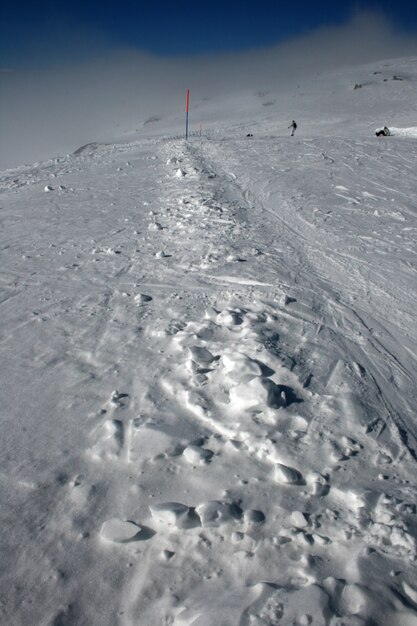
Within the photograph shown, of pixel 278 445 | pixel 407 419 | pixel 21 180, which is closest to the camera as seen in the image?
pixel 278 445

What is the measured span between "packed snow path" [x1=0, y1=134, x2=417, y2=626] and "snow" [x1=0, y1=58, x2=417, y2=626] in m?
0.01

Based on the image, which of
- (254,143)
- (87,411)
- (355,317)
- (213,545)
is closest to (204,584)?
(213,545)

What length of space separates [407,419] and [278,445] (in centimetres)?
106

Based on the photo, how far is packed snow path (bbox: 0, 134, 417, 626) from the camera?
91.6 inches

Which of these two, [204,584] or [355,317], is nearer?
[204,584]

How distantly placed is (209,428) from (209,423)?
49 mm

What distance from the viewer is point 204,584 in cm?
234

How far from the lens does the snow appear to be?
233 centimetres

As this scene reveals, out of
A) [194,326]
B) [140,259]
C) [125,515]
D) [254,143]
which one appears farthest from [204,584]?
[254,143]

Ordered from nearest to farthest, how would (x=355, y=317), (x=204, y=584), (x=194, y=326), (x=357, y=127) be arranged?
(x=204, y=584), (x=194, y=326), (x=355, y=317), (x=357, y=127)

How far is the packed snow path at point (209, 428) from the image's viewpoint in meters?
2.33

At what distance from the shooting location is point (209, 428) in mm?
3328

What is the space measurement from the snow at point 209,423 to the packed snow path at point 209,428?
0.04 ft

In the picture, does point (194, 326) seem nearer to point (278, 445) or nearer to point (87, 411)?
point (87, 411)
